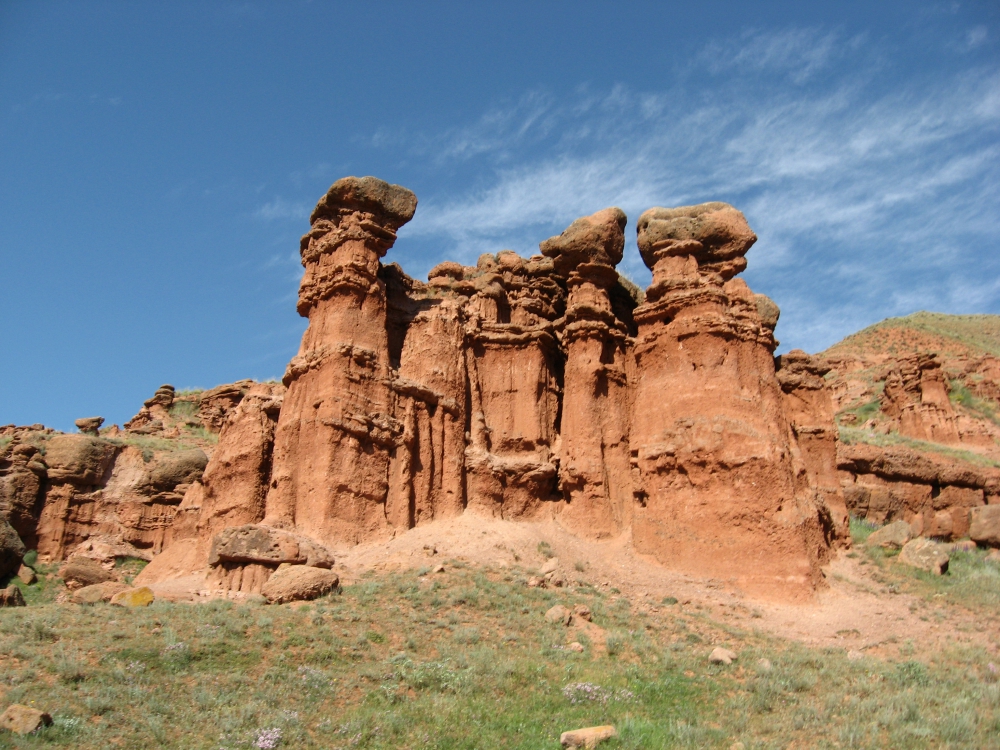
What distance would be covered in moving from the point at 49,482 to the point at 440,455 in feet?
50.3

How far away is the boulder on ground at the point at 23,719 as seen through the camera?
10.3 metres

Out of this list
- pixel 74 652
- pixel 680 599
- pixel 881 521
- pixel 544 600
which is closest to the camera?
pixel 74 652

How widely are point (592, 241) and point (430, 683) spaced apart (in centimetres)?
1761

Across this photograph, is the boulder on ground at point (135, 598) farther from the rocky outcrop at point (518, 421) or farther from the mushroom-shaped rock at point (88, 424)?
the mushroom-shaped rock at point (88, 424)

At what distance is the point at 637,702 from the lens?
13.5 m

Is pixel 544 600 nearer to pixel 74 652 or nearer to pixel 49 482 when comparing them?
pixel 74 652

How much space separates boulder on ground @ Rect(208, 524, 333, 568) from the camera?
731 inches

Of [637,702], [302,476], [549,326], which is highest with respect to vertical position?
[549,326]

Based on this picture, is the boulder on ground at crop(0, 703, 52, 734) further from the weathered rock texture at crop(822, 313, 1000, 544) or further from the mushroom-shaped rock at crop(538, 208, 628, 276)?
the weathered rock texture at crop(822, 313, 1000, 544)

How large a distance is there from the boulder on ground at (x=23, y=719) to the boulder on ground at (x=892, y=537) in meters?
23.7

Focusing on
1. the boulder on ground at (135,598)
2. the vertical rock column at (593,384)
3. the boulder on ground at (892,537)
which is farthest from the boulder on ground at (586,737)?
the boulder on ground at (892,537)

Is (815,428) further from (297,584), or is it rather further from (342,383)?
(297,584)

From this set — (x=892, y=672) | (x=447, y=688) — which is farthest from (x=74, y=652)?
(x=892, y=672)

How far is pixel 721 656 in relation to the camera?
15922 mm
